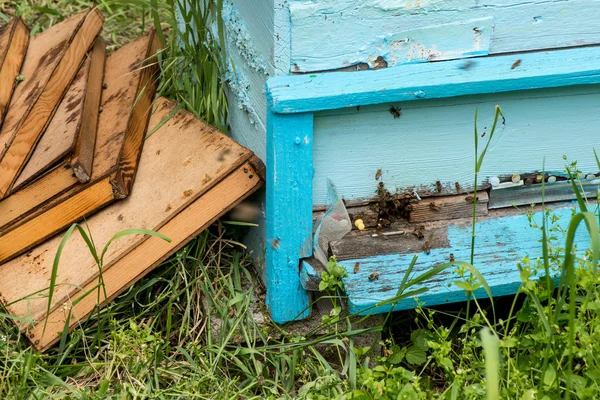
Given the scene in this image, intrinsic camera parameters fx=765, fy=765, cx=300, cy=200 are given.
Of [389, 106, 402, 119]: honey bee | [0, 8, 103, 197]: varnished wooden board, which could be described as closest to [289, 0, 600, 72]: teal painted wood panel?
[389, 106, 402, 119]: honey bee

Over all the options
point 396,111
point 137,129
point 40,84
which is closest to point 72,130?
point 137,129

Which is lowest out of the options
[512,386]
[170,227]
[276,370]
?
[276,370]

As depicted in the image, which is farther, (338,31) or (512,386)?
(338,31)

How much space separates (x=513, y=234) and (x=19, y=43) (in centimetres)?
203

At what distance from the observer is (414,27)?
2139 mm

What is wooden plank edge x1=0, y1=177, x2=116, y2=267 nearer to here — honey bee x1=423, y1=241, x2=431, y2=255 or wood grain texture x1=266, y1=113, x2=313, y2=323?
wood grain texture x1=266, y1=113, x2=313, y2=323

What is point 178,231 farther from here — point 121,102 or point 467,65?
point 467,65

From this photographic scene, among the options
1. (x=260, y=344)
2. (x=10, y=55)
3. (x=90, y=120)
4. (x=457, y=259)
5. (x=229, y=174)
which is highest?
(x=10, y=55)

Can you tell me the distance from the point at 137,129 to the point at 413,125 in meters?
0.99

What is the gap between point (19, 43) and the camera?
119 inches

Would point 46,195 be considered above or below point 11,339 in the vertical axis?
above

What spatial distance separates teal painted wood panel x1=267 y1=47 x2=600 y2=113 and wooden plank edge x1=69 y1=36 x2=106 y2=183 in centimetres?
67

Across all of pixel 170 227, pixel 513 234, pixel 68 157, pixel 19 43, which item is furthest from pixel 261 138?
pixel 19 43

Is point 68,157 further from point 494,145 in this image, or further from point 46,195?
point 494,145
